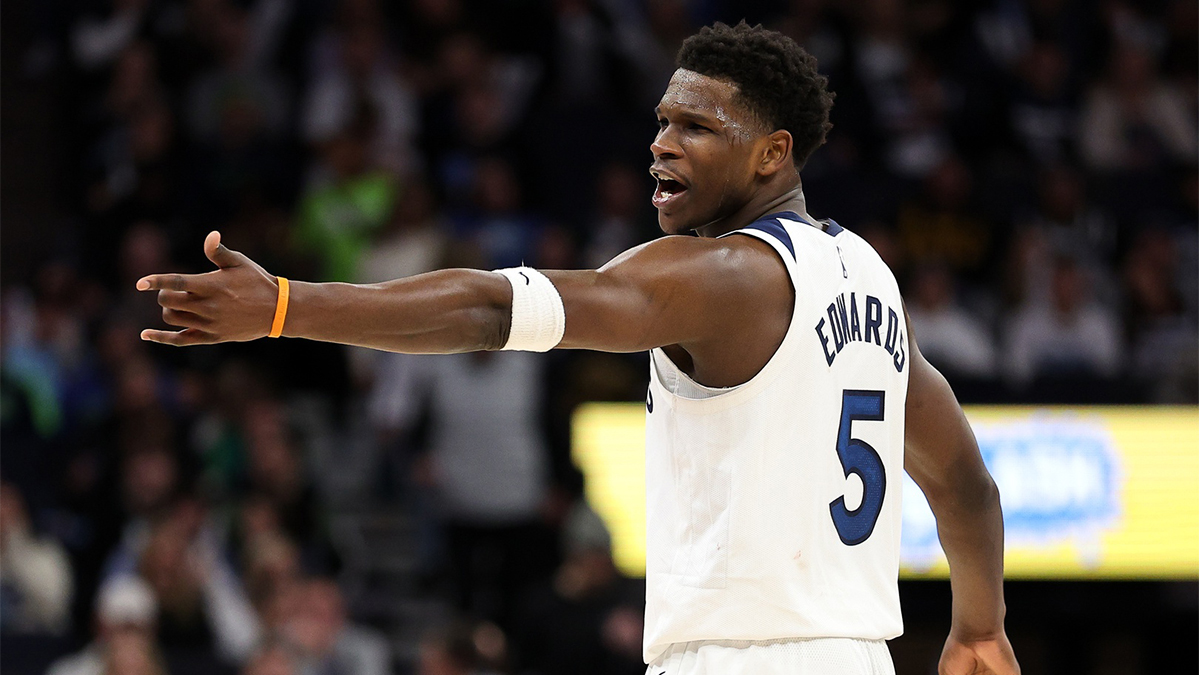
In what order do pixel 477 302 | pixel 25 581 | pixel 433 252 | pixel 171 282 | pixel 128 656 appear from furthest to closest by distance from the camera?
1. pixel 433 252
2. pixel 25 581
3. pixel 128 656
4. pixel 477 302
5. pixel 171 282

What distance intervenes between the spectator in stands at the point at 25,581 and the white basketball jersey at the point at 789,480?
19.1ft

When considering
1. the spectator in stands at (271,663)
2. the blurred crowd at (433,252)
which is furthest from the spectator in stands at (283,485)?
the spectator in stands at (271,663)

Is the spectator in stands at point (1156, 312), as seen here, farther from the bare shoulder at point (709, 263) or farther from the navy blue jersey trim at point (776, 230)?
the bare shoulder at point (709, 263)

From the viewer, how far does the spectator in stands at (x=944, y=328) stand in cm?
1000

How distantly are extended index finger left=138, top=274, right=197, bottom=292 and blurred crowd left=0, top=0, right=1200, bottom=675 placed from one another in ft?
18.1

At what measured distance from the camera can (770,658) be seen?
3.54m

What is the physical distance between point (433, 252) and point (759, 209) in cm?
632

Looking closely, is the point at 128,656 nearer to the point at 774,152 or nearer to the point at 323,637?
the point at 323,637

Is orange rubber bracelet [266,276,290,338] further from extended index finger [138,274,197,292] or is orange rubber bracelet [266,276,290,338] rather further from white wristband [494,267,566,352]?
white wristband [494,267,566,352]

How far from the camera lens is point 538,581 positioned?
9.30 meters

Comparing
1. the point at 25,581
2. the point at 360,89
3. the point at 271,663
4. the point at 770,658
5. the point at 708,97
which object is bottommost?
the point at 271,663

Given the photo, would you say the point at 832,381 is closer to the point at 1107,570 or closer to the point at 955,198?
the point at 1107,570

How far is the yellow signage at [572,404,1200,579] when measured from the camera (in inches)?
372

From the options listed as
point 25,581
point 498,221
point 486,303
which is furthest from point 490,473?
point 486,303
